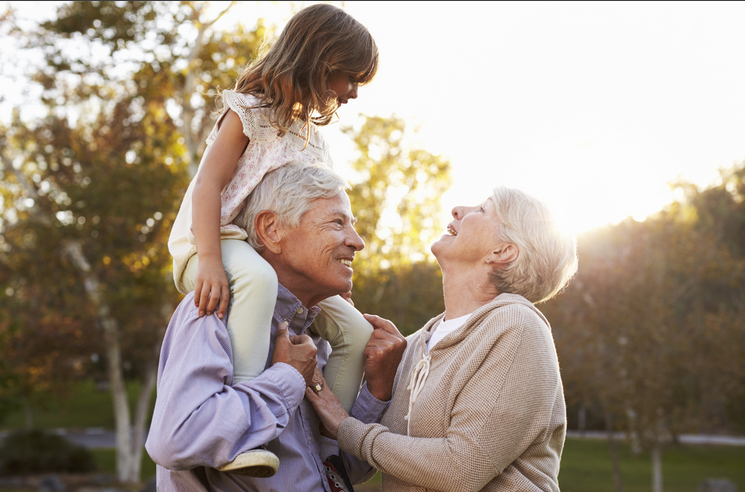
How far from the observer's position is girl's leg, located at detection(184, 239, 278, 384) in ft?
6.94

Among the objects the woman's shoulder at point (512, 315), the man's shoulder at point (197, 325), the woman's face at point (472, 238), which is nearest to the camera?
the man's shoulder at point (197, 325)

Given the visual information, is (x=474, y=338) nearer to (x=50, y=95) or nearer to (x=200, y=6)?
(x=200, y=6)

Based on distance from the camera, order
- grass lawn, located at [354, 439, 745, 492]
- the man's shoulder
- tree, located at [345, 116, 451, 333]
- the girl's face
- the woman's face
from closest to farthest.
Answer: the man's shoulder, the woman's face, the girl's face, tree, located at [345, 116, 451, 333], grass lawn, located at [354, 439, 745, 492]

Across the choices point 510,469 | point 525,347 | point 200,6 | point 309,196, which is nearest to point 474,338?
point 525,347

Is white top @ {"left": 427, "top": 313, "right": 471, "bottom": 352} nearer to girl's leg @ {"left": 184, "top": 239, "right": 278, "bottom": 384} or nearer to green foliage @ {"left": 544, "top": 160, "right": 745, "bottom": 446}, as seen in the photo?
girl's leg @ {"left": 184, "top": 239, "right": 278, "bottom": 384}

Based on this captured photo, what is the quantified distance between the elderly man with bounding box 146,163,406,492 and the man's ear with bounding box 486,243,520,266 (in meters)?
0.52

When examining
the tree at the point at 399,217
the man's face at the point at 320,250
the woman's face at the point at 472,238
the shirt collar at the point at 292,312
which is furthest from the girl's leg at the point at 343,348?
the tree at the point at 399,217

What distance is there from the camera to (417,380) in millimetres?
2459

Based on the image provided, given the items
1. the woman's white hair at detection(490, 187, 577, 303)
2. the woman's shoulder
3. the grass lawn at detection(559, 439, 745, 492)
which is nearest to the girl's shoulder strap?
the woman's white hair at detection(490, 187, 577, 303)

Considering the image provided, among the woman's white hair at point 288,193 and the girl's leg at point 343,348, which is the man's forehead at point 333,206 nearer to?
the woman's white hair at point 288,193

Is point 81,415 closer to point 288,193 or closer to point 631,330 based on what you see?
point 631,330

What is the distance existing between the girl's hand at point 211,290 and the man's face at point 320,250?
1.02 feet

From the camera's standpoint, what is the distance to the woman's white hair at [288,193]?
7.83ft

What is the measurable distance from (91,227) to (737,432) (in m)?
25.1
